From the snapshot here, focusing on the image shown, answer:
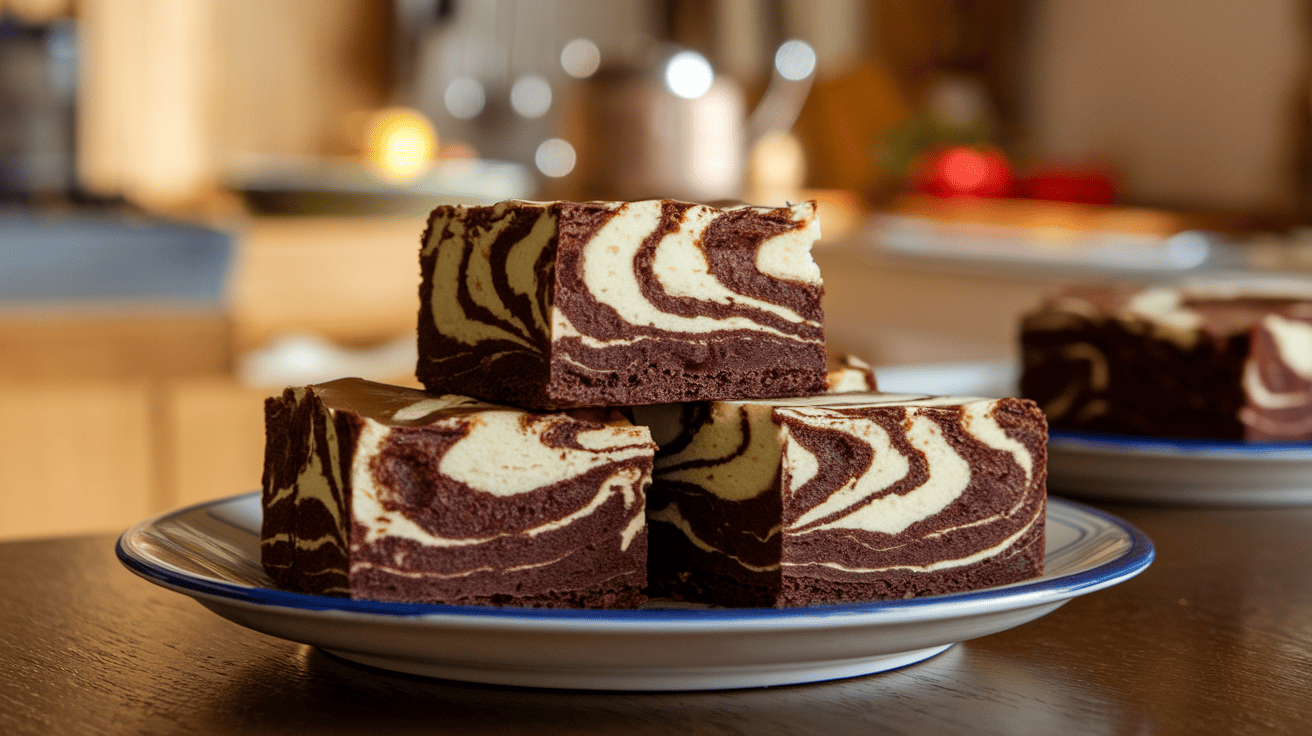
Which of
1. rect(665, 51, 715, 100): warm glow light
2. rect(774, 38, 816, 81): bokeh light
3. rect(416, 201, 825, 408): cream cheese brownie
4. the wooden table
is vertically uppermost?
rect(774, 38, 816, 81): bokeh light

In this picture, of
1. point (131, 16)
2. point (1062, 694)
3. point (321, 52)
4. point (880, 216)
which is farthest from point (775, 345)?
point (321, 52)

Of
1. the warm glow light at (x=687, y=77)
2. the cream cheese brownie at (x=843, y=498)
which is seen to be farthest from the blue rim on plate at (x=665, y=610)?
the warm glow light at (x=687, y=77)

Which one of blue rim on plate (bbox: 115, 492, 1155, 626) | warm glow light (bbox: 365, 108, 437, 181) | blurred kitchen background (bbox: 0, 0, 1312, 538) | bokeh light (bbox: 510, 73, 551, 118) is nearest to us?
blue rim on plate (bbox: 115, 492, 1155, 626)

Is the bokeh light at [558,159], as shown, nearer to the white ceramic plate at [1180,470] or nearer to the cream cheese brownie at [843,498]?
the white ceramic plate at [1180,470]

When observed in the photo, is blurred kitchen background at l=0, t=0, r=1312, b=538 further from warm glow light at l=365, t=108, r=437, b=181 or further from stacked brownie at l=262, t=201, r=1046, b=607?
stacked brownie at l=262, t=201, r=1046, b=607

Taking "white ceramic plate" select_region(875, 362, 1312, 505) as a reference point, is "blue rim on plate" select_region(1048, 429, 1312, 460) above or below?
above

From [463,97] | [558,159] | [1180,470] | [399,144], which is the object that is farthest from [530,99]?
[1180,470]

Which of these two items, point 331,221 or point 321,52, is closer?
point 331,221

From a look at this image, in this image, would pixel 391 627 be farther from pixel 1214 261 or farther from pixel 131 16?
pixel 131 16

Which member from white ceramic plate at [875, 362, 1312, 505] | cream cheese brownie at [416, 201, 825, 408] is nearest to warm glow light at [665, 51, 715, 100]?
white ceramic plate at [875, 362, 1312, 505]
